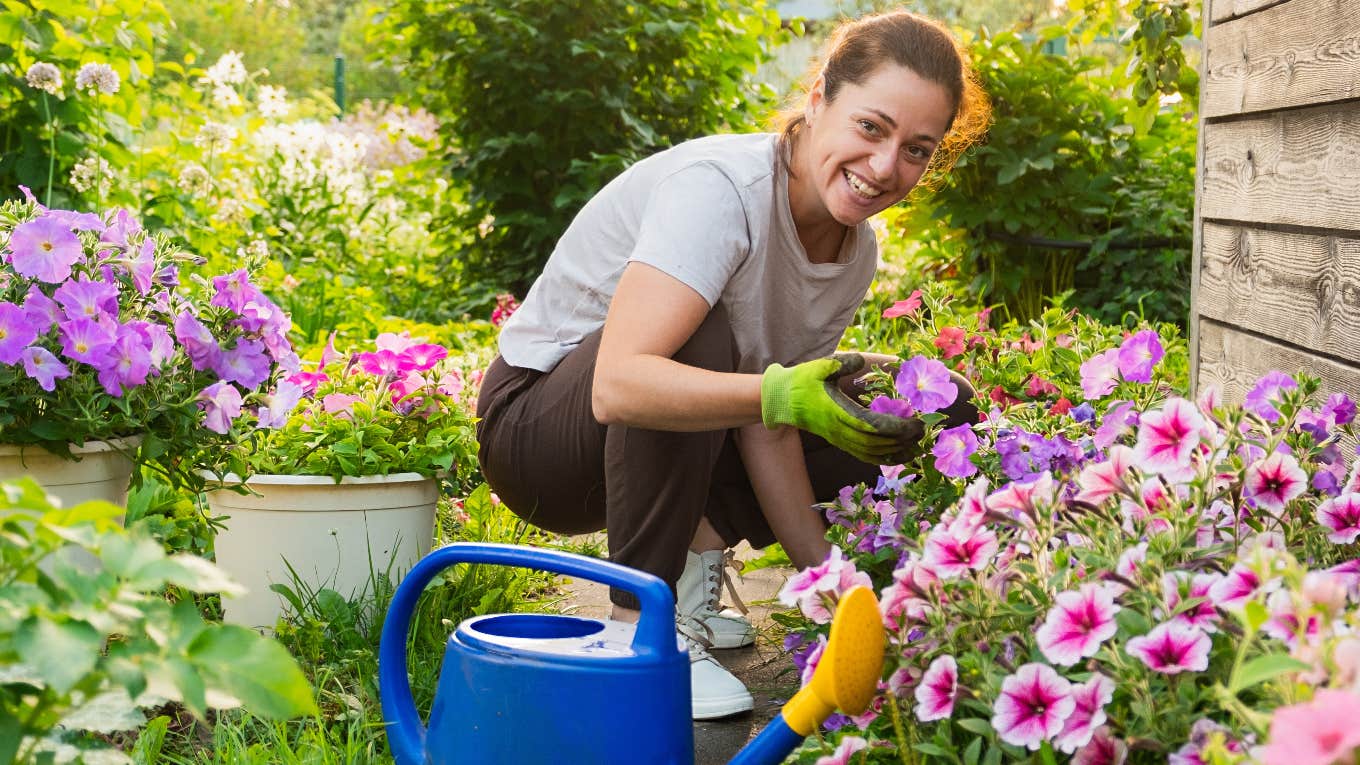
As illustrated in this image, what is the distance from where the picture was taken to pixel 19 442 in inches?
67.0

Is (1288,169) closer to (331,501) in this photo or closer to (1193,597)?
(1193,597)

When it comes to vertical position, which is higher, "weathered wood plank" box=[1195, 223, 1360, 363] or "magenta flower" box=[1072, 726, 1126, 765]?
"weathered wood plank" box=[1195, 223, 1360, 363]

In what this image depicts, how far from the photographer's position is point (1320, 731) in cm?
60

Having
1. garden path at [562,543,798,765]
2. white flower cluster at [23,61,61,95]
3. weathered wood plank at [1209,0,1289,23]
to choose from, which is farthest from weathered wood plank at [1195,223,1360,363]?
white flower cluster at [23,61,61,95]

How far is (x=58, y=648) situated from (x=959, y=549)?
0.71 meters

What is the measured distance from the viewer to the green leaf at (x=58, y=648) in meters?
0.70

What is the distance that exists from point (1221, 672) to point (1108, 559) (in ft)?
0.39

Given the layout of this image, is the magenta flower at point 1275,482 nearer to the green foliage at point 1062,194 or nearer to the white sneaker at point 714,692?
the white sneaker at point 714,692

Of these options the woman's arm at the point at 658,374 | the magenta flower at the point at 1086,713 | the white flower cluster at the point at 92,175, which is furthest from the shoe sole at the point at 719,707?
the white flower cluster at the point at 92,175

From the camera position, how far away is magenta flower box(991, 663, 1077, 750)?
1.00 m

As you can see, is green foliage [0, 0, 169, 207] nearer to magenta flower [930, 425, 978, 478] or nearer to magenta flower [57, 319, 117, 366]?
magenta flower [57, 319, 117, 366]

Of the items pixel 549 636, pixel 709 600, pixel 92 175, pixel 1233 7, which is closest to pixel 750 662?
pixel 709 600

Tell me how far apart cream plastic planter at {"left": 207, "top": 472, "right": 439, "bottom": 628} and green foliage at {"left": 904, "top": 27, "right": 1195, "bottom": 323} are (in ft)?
6.95

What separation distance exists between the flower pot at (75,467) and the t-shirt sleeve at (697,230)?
76cm
